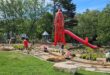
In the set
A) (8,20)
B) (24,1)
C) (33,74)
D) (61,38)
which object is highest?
(24,1)

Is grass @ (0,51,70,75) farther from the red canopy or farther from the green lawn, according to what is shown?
the red canopy

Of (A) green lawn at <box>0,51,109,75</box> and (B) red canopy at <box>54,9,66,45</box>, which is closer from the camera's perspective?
(A) green lawn at <box>0,51,109,75</box>

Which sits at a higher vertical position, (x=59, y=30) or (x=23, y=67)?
(x=59, y=30)

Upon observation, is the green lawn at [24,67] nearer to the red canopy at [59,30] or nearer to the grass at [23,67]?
the grass at [23,67]

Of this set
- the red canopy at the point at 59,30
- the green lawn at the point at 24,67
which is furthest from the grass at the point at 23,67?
the red canopy at the point at 59,30

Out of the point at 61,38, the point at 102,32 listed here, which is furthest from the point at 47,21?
the point at 61,38

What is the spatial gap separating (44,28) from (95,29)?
10107mm

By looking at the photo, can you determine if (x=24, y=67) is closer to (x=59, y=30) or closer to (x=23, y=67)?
(x=23, y=67)

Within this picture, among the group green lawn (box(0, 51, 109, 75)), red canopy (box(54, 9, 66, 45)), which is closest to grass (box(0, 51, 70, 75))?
green lawn (box(0, 51, 109, 75))

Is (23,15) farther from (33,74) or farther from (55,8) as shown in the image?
(33,74)

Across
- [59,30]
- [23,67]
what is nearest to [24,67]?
[23,67]

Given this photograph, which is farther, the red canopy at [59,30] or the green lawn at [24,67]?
the red canopy at [59,30]

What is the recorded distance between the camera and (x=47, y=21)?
6016 centimetres

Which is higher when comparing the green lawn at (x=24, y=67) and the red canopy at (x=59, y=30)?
the red canopy at (x=59, y=30)
